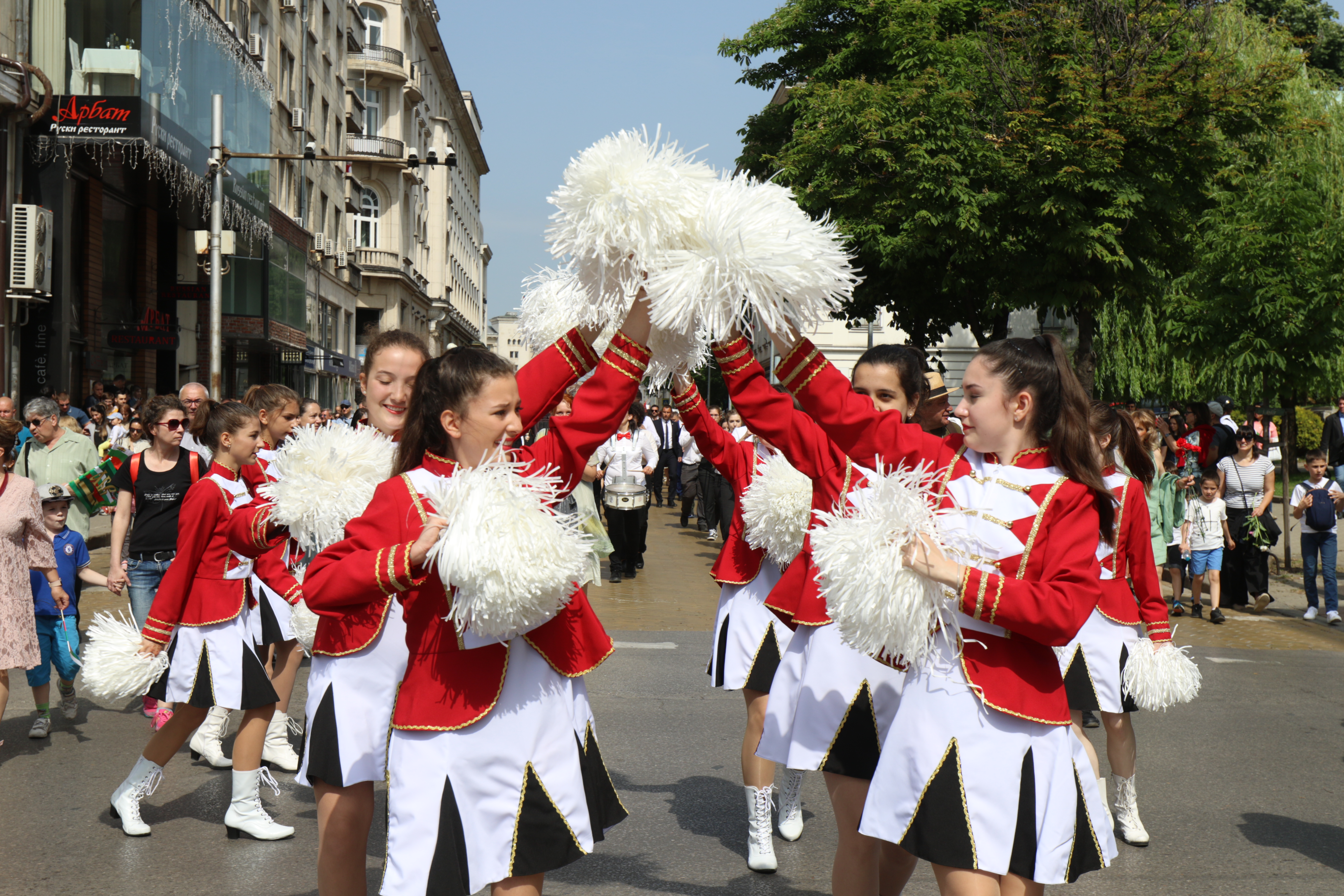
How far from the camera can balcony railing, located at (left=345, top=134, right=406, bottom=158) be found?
48.8 metres

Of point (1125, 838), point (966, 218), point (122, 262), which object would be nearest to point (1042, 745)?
point (1125, 838)

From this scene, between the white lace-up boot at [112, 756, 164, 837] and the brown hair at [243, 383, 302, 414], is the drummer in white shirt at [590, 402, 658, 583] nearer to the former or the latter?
the brown hair at [243, 383, 302, 414]

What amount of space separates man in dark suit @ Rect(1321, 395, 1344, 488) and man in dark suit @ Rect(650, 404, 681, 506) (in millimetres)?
10278

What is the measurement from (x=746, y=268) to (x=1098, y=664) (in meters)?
2.83

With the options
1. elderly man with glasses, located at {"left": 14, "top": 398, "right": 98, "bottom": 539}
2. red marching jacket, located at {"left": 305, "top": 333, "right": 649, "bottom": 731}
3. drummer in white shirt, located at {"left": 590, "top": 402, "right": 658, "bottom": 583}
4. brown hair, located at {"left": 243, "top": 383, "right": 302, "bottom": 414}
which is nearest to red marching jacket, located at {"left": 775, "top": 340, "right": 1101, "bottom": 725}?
red marching jacket, located at {"left": 305, "top": 333, "right": 649, "bottom": 731}

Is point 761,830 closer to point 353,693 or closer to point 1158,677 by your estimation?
point 1158,677

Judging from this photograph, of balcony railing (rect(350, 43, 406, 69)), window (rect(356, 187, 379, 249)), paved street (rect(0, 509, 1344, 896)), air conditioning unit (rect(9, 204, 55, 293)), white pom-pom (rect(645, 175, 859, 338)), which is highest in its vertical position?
balcony railing (rect(350, 43, 406, 69))

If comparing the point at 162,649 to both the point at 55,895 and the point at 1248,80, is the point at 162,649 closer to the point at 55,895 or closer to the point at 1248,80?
the point at 55,895

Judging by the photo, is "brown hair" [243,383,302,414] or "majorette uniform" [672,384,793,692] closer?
"majorette uniform" [672,384,793,692]

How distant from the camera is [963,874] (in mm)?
2672

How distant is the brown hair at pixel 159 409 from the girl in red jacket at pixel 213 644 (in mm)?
1433

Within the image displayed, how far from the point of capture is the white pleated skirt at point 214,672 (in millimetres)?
5016

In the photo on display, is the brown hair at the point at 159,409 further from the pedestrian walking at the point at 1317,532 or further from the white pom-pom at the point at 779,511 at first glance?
the pedestrian walking at the point at 1317,532

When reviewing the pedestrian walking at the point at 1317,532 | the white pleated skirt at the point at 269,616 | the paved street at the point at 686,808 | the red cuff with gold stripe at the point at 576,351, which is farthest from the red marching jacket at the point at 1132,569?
the pedestrian walking at the point at 1317,532
